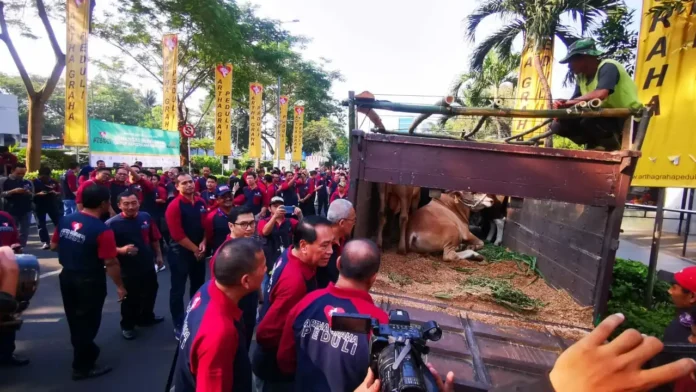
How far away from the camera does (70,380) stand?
11.2 feet

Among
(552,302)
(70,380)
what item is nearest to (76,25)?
(70,380)

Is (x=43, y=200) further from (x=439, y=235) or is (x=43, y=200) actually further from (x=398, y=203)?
(x=439, y=235)

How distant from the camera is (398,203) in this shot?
4.71 m

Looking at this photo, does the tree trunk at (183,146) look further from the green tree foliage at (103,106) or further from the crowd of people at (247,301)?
the green tree foliage at (103,106)

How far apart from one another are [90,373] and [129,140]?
912cm

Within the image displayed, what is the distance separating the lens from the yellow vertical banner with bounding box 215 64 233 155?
14195mm

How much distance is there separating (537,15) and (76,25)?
35.2ft

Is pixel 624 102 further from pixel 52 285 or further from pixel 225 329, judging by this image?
pixel 52 285

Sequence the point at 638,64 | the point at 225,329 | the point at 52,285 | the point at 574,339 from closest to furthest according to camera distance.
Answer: the point at 225,329, the point at 574,339, the point at 638,64, the point at 52,285

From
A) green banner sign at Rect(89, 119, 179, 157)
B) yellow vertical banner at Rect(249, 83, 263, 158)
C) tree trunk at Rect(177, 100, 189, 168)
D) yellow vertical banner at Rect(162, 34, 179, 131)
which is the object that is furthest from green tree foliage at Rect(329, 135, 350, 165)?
green banner sign at Rect(89, 119, 179, 157)

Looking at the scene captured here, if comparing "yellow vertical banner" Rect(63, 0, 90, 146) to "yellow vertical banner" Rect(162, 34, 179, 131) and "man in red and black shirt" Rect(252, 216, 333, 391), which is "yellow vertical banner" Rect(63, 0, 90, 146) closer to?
"yellow vertical banner" Rect(162, 34, 179, 131)

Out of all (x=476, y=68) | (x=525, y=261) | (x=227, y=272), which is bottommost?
(x=525, y=261)

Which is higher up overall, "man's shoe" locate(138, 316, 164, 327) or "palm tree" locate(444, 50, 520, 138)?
"palm tree" locate(444, 50, 520, 138)

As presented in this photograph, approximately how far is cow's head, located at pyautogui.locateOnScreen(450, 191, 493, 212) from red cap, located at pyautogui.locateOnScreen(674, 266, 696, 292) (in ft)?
12.2
